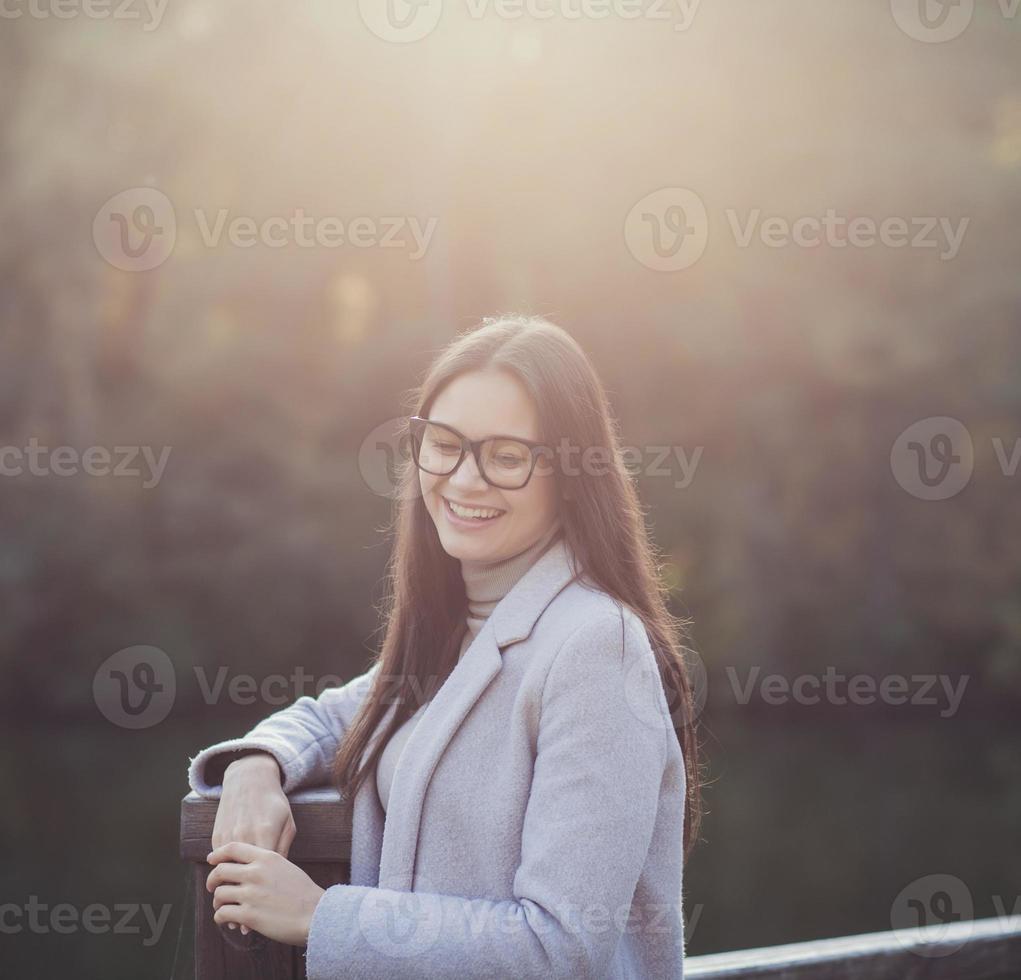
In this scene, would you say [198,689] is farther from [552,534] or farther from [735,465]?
[552,534]

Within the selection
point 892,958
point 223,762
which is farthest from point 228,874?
point 892,958

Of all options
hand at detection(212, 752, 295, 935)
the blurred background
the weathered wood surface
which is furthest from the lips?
the blurred background

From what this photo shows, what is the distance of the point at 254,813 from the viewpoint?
1.26 m

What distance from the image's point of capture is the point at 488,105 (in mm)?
13320

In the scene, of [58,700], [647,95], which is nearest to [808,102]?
[647,95]

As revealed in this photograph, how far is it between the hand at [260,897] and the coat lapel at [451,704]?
111mm

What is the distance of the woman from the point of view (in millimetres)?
1227

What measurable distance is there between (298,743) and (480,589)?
284 mm

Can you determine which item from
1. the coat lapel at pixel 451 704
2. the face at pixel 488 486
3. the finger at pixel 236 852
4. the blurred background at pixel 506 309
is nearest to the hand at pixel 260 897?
the finger at pixel 236 852

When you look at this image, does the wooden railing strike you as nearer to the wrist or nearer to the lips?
the wrist

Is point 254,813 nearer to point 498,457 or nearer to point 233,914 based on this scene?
point 233,914

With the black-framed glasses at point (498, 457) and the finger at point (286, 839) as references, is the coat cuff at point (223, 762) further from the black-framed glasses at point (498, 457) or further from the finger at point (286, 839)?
the black-framed glasses at point (498, 457)

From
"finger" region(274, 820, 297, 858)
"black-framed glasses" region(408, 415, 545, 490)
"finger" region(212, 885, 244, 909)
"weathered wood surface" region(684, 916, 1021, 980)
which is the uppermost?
"black-framed glasses" region(408, 415, 545, 490)

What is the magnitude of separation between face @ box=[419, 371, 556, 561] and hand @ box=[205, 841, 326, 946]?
419 mm
